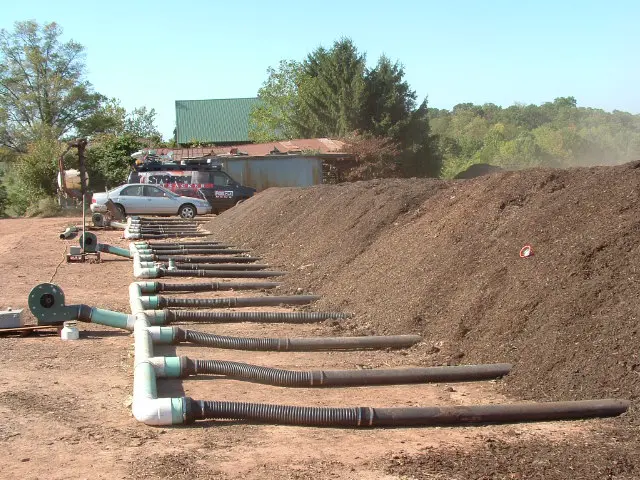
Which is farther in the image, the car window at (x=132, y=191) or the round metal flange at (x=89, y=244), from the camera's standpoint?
the car window at (x=132, y=191)

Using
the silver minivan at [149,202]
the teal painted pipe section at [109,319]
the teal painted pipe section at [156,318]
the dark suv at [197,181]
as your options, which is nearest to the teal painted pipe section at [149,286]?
the teal painted pipe section at [156,318]

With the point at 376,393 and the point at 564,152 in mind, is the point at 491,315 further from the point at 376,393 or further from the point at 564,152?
the point at 564,152

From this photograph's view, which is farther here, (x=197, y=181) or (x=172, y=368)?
(x=197, y=181)

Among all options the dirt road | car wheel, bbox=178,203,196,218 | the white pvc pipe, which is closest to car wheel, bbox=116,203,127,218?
car wheel, bbox=178,203,196,218

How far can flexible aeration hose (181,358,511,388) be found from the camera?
7375 mm

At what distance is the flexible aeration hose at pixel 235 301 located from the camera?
454 inches

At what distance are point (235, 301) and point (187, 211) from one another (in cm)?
2101

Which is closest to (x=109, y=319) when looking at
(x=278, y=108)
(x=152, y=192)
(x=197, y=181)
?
(x=152, y=192)

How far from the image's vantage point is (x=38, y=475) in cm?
512

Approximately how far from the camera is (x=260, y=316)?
10602mm

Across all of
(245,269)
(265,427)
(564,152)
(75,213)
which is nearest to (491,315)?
(265,427)

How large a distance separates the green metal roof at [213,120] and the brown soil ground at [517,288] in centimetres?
5101

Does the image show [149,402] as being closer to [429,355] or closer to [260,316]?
[429,355]

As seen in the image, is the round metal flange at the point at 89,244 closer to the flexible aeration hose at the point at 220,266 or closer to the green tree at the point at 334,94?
the flexible aeration hose at the point at 220,266
